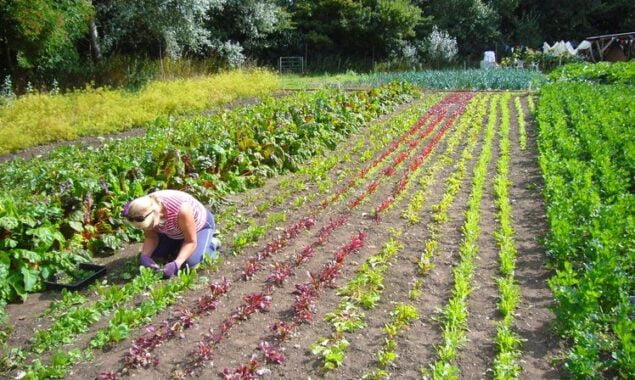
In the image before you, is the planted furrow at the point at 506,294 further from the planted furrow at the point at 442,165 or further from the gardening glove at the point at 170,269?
the gardening glove at the point at 170,269

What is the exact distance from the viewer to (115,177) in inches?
224

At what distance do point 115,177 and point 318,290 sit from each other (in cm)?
275

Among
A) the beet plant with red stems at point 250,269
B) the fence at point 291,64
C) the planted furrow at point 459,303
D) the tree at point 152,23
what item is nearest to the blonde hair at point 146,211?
the beet plant with red stems at point 250,269

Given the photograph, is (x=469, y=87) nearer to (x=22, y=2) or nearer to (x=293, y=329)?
(x=22, y=2)

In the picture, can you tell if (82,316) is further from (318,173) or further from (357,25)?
(357,25)

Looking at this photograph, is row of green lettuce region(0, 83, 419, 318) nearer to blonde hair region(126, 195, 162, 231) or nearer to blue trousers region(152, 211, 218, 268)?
blue trousers region(152, 211, 218, 268)

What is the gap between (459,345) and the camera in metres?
3.65

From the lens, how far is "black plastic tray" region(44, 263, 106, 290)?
14.9ft

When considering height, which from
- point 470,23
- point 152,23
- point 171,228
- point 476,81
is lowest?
point 171,228

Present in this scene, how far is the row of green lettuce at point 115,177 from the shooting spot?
4.59 m

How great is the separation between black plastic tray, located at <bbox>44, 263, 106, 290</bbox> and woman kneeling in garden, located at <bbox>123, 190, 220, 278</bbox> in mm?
418

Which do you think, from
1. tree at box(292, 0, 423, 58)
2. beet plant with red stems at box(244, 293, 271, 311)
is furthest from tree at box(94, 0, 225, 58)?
beet plant with red stems at box(244, 293, 271, 311)

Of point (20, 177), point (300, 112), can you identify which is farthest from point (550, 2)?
point (20, 177)

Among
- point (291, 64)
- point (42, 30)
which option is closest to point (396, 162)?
point (42, 30)
